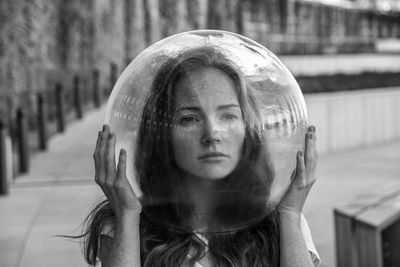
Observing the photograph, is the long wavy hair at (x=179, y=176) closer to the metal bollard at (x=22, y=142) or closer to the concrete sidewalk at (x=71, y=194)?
the concrete sidewalk at (x=71, y=194)

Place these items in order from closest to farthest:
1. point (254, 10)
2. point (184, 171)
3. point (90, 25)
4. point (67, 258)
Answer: point (184, 171)
point (67, 258)
point (90, 25)
point (254, 10)

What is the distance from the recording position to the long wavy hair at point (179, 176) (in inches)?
78.8

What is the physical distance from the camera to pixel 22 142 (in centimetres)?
918

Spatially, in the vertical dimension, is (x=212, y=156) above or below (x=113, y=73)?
below

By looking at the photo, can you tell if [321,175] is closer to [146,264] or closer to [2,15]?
[2,15]

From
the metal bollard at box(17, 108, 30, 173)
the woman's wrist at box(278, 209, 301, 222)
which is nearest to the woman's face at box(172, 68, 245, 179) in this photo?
the woman's wrist at box(278, 209, 301, 222)

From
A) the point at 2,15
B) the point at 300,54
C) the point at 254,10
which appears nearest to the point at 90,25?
the point at 2,15

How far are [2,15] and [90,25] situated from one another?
4.29m

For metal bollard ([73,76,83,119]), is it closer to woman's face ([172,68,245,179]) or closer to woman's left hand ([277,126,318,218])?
woman's left hand ([277,126,318,218])

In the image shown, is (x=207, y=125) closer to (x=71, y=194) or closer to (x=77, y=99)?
(x=71, y=194)

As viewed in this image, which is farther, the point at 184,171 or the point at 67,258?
the point at 67,258

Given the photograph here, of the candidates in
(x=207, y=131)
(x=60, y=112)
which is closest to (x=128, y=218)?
(x=207, y=131)

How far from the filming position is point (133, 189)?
2.07m

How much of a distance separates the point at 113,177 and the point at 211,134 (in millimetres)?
275
